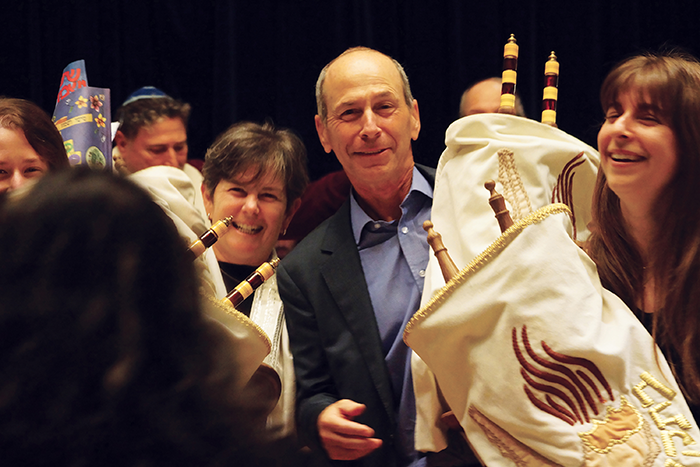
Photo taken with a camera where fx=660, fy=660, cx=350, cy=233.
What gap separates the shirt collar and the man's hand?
1.71ft

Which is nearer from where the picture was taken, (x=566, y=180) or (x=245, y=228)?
(x=566, y=180)

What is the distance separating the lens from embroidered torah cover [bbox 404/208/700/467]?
109 cm

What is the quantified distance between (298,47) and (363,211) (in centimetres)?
170

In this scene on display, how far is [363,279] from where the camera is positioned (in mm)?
1688

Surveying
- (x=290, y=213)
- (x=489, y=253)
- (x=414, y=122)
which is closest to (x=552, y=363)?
(x=489, y=253)

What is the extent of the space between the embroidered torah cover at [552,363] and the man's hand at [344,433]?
A: 0.28 metres

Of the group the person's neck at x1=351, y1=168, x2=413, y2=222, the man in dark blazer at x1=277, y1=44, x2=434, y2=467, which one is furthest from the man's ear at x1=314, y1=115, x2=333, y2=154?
the person's neck at x1=351, y1=168, x2=413, y2=222

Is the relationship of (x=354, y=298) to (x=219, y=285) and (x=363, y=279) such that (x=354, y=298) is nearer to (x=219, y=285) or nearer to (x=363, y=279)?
(x=363, y=279)

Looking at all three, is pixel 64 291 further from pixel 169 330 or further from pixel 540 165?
pixel 540 165

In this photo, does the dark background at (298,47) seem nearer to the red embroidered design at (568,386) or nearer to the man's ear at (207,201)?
the man's ear at (207,201)

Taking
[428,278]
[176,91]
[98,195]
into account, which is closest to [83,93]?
[428,278]

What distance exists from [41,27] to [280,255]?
195 centimetres

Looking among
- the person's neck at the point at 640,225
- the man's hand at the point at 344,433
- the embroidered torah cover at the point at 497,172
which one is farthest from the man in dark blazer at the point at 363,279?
the person's neck at the point at 640,225

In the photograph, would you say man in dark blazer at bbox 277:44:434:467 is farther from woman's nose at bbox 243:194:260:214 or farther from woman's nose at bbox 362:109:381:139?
woman's nose at bbox 243:194:260:214
